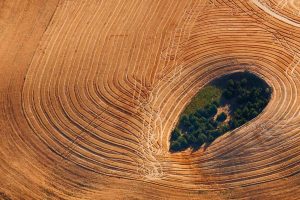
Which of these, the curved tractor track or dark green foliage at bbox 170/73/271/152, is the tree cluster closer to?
dark green foliage at bbox 170/73/271/152

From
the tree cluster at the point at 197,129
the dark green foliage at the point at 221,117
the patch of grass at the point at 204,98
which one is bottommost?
the tree cluster at the point at 197,129

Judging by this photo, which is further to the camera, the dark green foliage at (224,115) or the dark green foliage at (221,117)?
the dark green foliage at (221,117)

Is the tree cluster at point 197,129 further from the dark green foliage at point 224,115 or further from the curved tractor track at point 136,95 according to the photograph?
the curved tractor track at point 136,95

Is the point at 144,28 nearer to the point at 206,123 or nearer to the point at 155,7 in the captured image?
the point at 155,7

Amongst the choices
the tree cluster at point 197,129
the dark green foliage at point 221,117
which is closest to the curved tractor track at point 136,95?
the tree cluster at point 197,129

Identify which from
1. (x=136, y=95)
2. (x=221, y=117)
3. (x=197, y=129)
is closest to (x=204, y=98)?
(x=221, y=117)

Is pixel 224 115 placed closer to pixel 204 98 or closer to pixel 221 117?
pixel 221 117

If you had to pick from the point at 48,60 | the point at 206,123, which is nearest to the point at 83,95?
the point at 48,60
